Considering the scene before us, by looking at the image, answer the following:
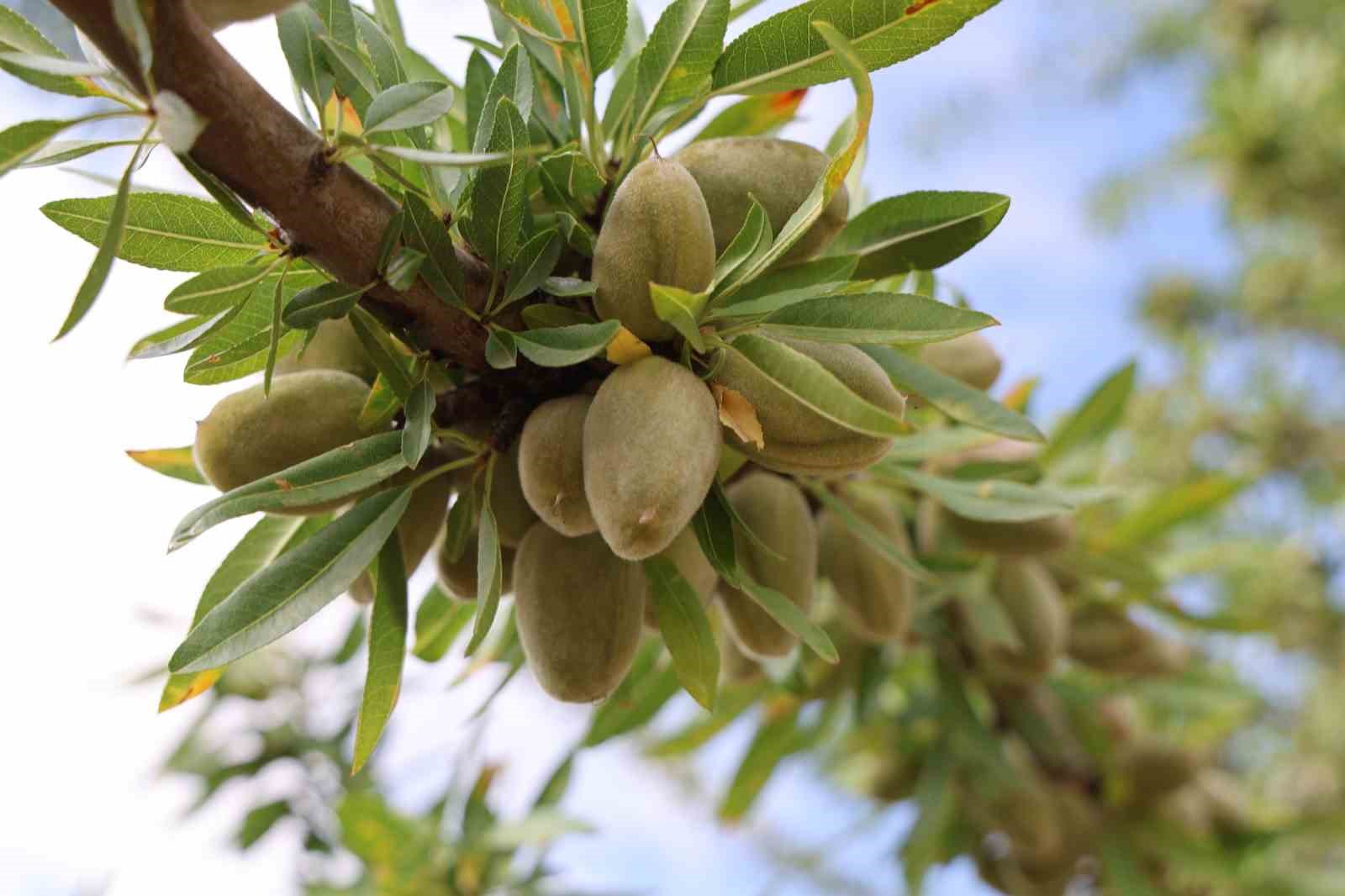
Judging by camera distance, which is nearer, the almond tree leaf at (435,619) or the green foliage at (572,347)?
the green foliage at (572,347)

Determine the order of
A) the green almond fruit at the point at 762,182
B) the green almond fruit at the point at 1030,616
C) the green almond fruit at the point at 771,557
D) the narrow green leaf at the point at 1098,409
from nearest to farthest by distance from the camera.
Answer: the green almond fruit at the point at 762,182
the green almond fruit at the point at 771,557
the green almond fruit at the point at 1030,616
the narrow green leaf at the point at 1098,409

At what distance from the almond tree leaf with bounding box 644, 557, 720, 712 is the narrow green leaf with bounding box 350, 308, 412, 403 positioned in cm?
24

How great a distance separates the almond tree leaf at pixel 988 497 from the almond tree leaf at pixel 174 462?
0.64m

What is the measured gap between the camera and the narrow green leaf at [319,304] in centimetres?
71

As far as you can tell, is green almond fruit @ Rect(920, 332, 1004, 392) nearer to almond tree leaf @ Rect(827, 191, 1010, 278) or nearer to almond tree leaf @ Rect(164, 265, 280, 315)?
almond tree leaf @ Rect(827, 191, 1010, 278)

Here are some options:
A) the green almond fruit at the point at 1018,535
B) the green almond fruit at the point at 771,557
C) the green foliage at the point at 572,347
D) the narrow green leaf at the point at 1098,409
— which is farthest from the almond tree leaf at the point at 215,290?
the narrow green leaf at the point at 1098,409

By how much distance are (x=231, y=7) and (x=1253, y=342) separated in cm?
355

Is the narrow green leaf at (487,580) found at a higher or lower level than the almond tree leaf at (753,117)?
lower

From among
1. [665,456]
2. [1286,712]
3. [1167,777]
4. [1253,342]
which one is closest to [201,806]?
[665,456]

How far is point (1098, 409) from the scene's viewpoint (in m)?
1.57

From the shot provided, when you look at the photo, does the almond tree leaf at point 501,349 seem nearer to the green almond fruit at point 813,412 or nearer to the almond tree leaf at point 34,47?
the green almond fruit at point 813,412

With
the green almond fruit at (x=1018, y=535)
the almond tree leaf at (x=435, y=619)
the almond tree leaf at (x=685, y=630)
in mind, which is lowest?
the almond tree leaf at (x=435, y=619)

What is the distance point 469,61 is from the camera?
3.03 ft

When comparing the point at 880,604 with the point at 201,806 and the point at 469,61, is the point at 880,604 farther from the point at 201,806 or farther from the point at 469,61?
the point at 201,806
